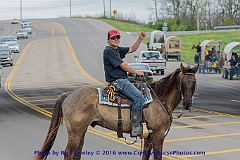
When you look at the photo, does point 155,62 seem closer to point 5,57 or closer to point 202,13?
point 5,57

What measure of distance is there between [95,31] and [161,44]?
30.3 metres

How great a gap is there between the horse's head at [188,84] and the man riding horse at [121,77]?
0.78 meters

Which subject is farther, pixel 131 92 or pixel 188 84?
pixel 188 84

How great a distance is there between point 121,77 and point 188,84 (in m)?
1.18

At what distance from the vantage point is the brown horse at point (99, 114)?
8.52 meters

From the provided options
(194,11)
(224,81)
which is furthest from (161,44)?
(194,11)

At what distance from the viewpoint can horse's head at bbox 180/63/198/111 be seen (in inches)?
352

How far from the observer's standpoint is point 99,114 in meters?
8.68

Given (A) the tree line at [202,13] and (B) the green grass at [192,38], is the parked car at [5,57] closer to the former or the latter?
(B) the green grass at [192,38]

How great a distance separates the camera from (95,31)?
87.0 meters

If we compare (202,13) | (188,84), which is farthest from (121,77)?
(202,13)

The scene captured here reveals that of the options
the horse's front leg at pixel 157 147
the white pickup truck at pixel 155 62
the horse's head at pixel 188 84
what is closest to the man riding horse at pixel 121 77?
the horse's front leg at pixel 157 147

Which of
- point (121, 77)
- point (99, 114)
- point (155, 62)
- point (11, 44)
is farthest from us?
point (11, 44)

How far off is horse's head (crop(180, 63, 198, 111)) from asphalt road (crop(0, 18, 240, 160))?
85.7 inches
